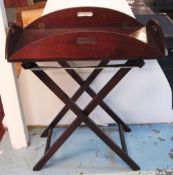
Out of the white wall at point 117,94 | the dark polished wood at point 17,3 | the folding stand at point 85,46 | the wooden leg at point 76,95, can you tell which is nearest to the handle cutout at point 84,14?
the folding stand at point 85,46

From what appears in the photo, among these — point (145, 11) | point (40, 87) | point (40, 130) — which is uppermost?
point (145, 11)

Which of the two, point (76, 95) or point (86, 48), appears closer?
point (86, 48)

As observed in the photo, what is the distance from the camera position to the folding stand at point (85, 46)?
96cm

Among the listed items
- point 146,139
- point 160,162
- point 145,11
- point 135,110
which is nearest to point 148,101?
point 135,110

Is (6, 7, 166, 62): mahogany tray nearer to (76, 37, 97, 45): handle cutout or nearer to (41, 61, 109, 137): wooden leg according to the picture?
(76, 37, 97, 45): handle cutout

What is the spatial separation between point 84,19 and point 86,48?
1.18 feet

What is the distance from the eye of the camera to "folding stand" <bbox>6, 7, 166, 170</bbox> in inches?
37.9

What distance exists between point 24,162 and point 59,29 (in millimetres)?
677

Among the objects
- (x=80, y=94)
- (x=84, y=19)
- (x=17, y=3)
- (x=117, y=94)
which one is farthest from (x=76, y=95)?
(x=17, y=3)

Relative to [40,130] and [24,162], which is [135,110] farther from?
[24,162]

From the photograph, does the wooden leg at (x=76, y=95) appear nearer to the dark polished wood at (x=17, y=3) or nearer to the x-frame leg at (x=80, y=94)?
the x-frame leg at (x=80, y=94)

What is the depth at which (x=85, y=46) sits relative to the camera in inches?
37.9

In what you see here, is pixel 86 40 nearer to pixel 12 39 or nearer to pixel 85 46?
pixel 85 46

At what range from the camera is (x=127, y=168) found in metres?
1.26
